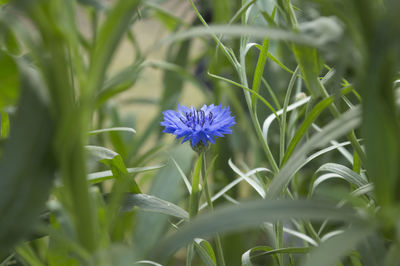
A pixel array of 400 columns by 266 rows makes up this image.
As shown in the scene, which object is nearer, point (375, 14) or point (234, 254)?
point (375, 14)

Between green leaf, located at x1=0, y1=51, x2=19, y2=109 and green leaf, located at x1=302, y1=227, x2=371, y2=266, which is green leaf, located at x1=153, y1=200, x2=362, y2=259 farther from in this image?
green leaf, located at x1=0, y1=51, x2=19, y2=109

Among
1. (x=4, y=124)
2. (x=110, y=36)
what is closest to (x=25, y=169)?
(x=110, y=36)

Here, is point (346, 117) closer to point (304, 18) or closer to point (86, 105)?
point (86, 105)

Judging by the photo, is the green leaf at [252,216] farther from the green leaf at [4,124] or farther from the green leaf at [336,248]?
the green leaf at [4,124]

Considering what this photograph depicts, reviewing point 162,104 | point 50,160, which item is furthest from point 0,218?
point 162,104

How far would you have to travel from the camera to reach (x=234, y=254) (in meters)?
0.52

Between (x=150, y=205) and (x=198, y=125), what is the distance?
0.10 meters

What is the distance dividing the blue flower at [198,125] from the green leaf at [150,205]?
0.24 feet

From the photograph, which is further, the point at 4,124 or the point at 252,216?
the point at 4,124

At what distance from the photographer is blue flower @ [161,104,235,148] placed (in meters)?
0.36

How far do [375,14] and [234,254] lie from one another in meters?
0.38

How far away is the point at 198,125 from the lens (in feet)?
1.22

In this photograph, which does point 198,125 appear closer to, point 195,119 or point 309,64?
point 195,119

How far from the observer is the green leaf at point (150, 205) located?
287 millimetres
